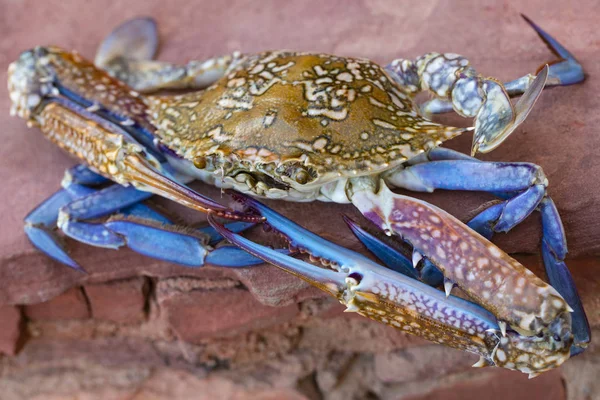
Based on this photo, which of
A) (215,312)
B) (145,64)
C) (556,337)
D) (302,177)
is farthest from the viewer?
(145,64)

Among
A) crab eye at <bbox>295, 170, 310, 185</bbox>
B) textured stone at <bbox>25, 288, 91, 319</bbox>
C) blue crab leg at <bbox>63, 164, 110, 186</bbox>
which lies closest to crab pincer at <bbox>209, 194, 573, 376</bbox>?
crab eye at <bbox>295, 170, 310, 185</bbox>

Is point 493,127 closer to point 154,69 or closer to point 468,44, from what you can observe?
point 468,44

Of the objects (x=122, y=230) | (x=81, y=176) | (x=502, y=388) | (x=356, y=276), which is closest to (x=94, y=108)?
(x=81, y=176)

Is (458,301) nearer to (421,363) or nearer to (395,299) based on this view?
(395,299)

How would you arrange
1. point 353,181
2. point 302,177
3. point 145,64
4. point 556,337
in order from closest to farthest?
1. point 556,337
2. point 302,177
3. point 353,181
4. point 145,64

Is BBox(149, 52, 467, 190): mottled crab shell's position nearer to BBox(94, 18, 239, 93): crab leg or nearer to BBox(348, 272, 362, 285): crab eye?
BBox(348, 272, 362, 285): crab eye

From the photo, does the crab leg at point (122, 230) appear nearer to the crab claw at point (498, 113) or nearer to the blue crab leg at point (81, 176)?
the blue crab leg at point (81, 176)

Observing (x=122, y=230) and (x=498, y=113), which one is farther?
(x=122, y=230)

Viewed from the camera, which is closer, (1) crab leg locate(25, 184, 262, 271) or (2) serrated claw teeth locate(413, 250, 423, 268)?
(2) serrated claw teeth locate(413, 250, 423, 268)
